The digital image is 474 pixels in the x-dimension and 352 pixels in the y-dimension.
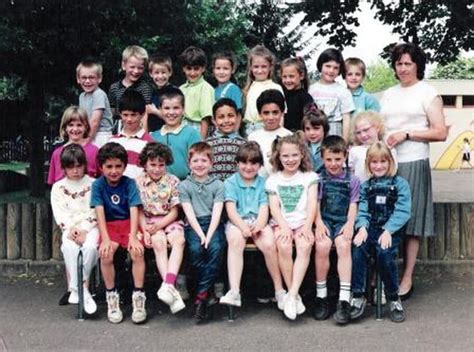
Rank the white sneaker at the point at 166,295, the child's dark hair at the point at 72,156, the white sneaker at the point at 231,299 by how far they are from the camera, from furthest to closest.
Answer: the child's dark hair at the point at 72,156 < the white sneaker at the point at 231,299 < the white sneaker at the point at 166,295

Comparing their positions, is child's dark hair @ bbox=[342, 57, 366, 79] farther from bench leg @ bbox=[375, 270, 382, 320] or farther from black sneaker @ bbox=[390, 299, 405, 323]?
black sneaker @ bbox=[390, 299, 405, 323]

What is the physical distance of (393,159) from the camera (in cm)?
555

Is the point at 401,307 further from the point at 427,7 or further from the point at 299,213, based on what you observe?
the point at 427,7

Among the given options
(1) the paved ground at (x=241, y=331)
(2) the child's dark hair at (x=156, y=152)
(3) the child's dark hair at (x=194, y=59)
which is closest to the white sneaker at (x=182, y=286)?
(1) the paved ground at (x=241, y=331)

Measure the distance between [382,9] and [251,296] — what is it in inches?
336

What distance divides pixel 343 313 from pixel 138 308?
1.49 metres

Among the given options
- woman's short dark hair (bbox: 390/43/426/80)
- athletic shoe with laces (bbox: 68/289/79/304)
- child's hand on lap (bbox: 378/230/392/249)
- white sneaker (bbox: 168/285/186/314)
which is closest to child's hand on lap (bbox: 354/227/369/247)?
child's hand on lap (bbox: 378/230/392/249)

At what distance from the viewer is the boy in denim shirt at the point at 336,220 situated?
527cm

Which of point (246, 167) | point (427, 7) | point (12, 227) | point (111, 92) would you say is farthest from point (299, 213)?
point (427, 7)

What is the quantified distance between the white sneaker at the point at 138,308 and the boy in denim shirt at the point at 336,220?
1274 mm

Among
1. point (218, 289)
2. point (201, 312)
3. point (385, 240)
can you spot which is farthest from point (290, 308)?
point (385, 240)

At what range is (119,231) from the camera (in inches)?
217

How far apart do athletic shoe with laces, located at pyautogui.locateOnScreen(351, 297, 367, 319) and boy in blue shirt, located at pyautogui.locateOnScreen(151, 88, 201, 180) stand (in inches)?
69.9

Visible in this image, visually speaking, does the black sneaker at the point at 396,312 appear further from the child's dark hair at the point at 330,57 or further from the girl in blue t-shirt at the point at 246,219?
the child's dark hair at the point at 330,57
